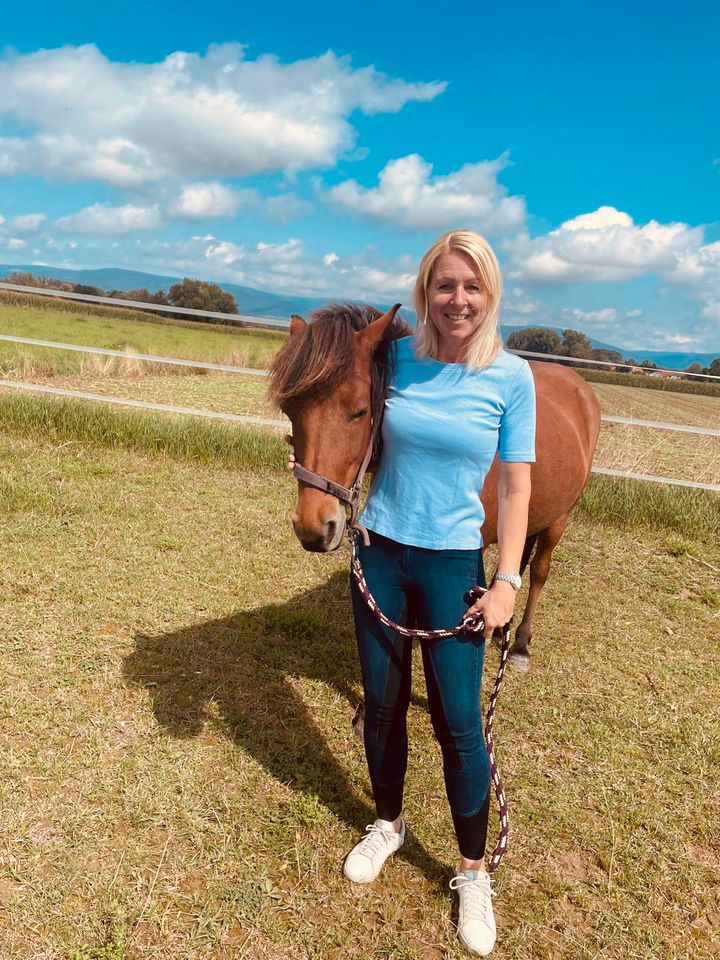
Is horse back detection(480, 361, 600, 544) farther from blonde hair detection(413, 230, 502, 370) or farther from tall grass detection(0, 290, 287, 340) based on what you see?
tall grass detection(0, 290, 287, 340)

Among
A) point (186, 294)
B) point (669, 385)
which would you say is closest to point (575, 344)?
point (669, 385)

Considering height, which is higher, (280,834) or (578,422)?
(578,422)

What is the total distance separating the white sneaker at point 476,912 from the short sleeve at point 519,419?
58.7 inches

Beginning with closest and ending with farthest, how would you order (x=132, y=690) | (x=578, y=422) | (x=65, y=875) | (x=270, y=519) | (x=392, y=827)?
(x=65, y=875) < (x=392, y=827) < (x=132, y=690) < (x=578, y=422) < (x=270, y=519)

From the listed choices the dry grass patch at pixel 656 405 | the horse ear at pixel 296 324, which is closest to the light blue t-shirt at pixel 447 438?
the horse ear at pixel 296 324

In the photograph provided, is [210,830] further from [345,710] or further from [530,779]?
[530,779]

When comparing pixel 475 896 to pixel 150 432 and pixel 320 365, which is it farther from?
pixel 150 432

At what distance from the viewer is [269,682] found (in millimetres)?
3289

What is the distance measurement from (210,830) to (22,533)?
129 inches

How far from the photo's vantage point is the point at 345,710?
3158 millimetres

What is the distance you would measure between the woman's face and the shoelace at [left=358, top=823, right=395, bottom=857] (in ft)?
6.10

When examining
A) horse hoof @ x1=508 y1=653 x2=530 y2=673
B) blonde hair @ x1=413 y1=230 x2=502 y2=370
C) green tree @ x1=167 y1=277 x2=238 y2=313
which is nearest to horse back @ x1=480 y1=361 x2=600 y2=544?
horse hoof @ x1=508 y1=653 x2=530 y2=673

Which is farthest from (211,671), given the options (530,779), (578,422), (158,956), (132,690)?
(578,422)

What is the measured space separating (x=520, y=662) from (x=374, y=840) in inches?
74.2
